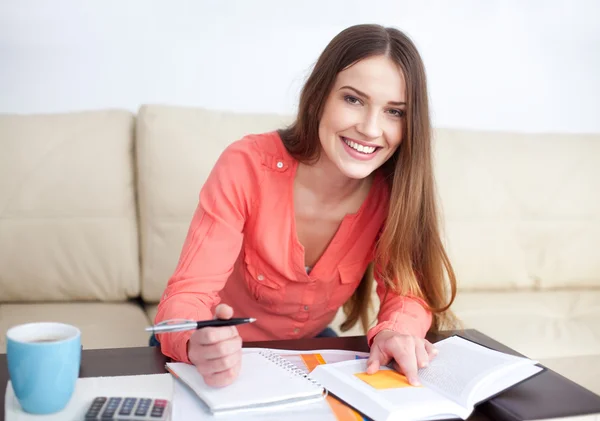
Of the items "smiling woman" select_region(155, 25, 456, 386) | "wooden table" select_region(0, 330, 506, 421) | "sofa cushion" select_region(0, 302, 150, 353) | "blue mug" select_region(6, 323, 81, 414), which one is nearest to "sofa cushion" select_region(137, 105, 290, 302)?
"sofa cushion" select_region(0, 302, 150, 353)

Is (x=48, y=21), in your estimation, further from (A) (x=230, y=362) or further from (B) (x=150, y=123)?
(A) (x=230, y=362)

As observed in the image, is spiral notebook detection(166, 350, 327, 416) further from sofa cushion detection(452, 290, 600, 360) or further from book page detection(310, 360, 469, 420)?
sofa cushion detection(452, 290, 600, 360)

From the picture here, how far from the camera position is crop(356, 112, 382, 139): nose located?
1083mm

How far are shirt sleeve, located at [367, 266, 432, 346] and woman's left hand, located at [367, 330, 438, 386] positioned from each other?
0.09m

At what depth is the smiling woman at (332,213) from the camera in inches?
42.5

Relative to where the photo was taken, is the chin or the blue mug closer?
the blue mug

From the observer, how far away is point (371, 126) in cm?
108

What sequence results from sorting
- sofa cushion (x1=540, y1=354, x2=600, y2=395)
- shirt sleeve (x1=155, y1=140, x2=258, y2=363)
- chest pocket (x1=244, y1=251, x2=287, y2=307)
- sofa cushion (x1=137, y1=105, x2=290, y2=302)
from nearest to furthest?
shirt sleeve (x1=155, y1=140, x2=258, y2=363), chest pocket (x1=244, y1=251, x2=287, y2=307), sofa cushion (x1=540, y1=354, x2=600, y2=395), sofa cushion (x1=137, y1=105, x2=290, y2=302)

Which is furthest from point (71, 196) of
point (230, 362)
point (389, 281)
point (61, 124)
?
point (230, 362)

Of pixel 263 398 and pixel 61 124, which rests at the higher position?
pixel 61 124

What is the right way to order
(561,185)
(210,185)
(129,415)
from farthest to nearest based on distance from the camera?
(561,185) → (210,185) → (129,415)

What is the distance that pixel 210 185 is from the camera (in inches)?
44.9

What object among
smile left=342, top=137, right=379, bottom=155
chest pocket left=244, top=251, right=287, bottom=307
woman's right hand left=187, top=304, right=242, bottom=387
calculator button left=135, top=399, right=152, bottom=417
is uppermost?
smile left=342, top=137, right=379, bottom=155

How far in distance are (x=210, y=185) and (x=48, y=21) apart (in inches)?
41.1
